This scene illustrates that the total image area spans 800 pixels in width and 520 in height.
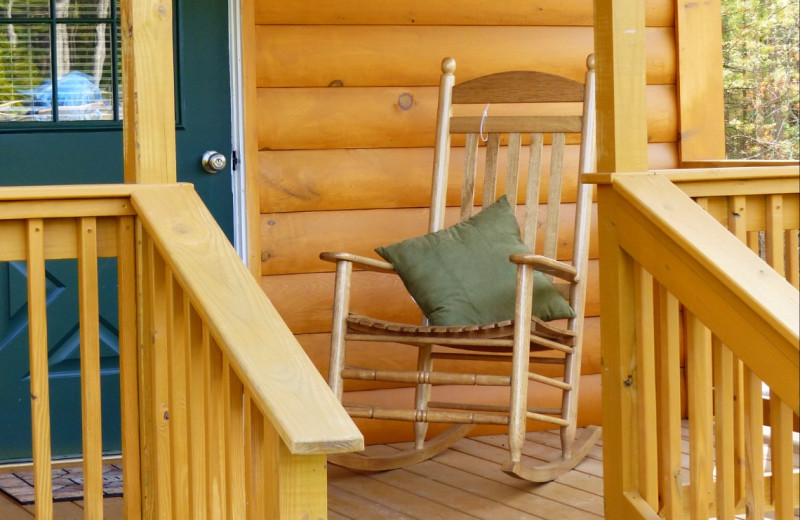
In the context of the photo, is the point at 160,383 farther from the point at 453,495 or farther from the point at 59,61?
the point at 59,61

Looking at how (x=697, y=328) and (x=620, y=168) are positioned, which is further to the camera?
(x=620, y=168)

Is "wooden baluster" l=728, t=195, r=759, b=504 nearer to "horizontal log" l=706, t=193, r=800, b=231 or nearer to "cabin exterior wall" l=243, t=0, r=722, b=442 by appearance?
"horizontal log" l=706, t=193, r=800, b=231

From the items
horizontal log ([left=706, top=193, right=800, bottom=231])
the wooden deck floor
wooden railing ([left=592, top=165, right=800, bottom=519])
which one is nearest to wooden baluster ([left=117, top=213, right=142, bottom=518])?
the wooden deck floor

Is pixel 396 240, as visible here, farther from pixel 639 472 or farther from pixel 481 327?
pixel 639 472

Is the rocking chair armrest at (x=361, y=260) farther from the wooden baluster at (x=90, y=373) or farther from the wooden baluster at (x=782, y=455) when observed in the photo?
the wooden baluster at (x=782, y=455)

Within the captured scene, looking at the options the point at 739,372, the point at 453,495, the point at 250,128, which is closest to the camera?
the point at 739,372

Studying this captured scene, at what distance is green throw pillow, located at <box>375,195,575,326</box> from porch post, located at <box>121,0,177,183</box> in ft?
3.18

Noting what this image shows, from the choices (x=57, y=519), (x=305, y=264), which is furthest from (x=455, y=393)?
(x=57, y=519)

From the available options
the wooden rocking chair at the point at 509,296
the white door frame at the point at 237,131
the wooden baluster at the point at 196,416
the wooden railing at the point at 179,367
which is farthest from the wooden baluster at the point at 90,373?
the white door frame at the point at 237,131

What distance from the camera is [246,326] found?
1.51 m

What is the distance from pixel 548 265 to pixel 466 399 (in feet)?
2.61

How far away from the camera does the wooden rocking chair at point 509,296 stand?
2.58 meters

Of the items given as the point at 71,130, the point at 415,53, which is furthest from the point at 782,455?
the point at 71,130

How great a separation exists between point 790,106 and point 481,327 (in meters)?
2.87
